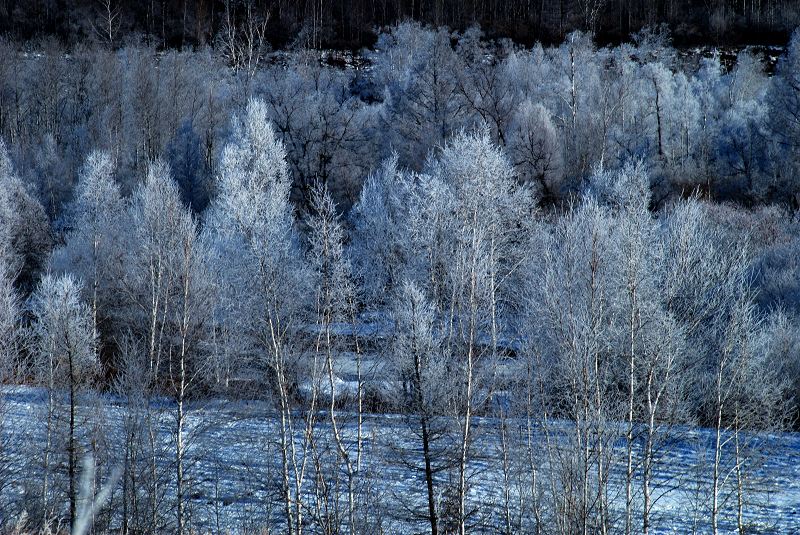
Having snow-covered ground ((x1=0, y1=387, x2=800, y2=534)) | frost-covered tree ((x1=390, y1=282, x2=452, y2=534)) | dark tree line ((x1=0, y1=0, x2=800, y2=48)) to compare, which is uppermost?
dark tree line ((x1=0, y1=0, x2=800, y2=48))

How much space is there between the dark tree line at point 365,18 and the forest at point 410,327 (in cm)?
2910

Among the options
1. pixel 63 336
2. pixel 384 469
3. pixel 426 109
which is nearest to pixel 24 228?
pixel 63 336

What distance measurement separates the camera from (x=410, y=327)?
19359 millimetres

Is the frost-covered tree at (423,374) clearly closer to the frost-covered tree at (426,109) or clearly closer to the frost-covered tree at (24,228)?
the frost-covered tree at (426,109)

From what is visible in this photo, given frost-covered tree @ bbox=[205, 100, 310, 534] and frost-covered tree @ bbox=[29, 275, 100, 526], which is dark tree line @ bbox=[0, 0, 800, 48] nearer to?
frost-covered tree @ bbox=[205, 100, 310, 534]

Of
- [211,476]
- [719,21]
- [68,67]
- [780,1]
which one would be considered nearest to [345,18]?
[68,67]

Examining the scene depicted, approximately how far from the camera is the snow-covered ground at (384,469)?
19266mm

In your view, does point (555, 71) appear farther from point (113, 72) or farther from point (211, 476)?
point (211, 476)

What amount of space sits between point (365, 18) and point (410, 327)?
64223 millimetres

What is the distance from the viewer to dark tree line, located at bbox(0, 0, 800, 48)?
7150 centimetres

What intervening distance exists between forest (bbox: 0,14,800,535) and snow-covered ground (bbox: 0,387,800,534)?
11 centimetres

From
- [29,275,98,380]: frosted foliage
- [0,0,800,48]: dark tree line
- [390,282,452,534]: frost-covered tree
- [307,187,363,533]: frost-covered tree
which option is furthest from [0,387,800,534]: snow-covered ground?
[0,0,800,48]: dark tree line

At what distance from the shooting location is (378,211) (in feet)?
105

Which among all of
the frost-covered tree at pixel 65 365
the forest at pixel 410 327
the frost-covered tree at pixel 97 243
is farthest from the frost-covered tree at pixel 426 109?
the frost-covered tree at pixel 65 365
